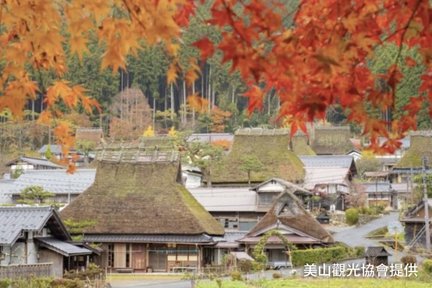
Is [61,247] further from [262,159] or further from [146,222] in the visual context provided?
[262,159]

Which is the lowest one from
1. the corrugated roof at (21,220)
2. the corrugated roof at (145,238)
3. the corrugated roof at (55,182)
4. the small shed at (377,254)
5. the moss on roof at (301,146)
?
the small shed at (377,254)

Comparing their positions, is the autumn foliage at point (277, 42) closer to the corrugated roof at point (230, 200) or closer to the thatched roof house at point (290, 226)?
the thatched roof house at point (290, 226)

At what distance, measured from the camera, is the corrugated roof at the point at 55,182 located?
37.8 m

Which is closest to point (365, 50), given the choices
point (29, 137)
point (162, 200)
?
point (162, 200)

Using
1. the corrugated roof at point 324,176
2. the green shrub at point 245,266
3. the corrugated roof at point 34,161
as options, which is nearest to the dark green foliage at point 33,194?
the green shrub at point 245,266

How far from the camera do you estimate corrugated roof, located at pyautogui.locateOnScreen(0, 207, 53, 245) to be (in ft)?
69.3

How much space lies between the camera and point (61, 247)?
881 inches

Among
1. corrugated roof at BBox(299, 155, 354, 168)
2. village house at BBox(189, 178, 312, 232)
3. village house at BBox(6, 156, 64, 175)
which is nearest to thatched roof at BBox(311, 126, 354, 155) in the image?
corrugated roof at BBox(299, 155, 354, 168)

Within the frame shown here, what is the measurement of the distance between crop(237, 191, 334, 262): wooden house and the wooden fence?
11459 mm

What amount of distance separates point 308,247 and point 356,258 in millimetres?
1993

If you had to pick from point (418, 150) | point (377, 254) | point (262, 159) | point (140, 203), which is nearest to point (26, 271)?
point (140, 203)

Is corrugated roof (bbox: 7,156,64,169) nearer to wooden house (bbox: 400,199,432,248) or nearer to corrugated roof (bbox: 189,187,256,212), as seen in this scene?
corrugated roof (bbox: 189,187,256,212)

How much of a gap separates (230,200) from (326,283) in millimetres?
14299

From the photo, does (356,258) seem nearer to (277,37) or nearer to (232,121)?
(277,37)
